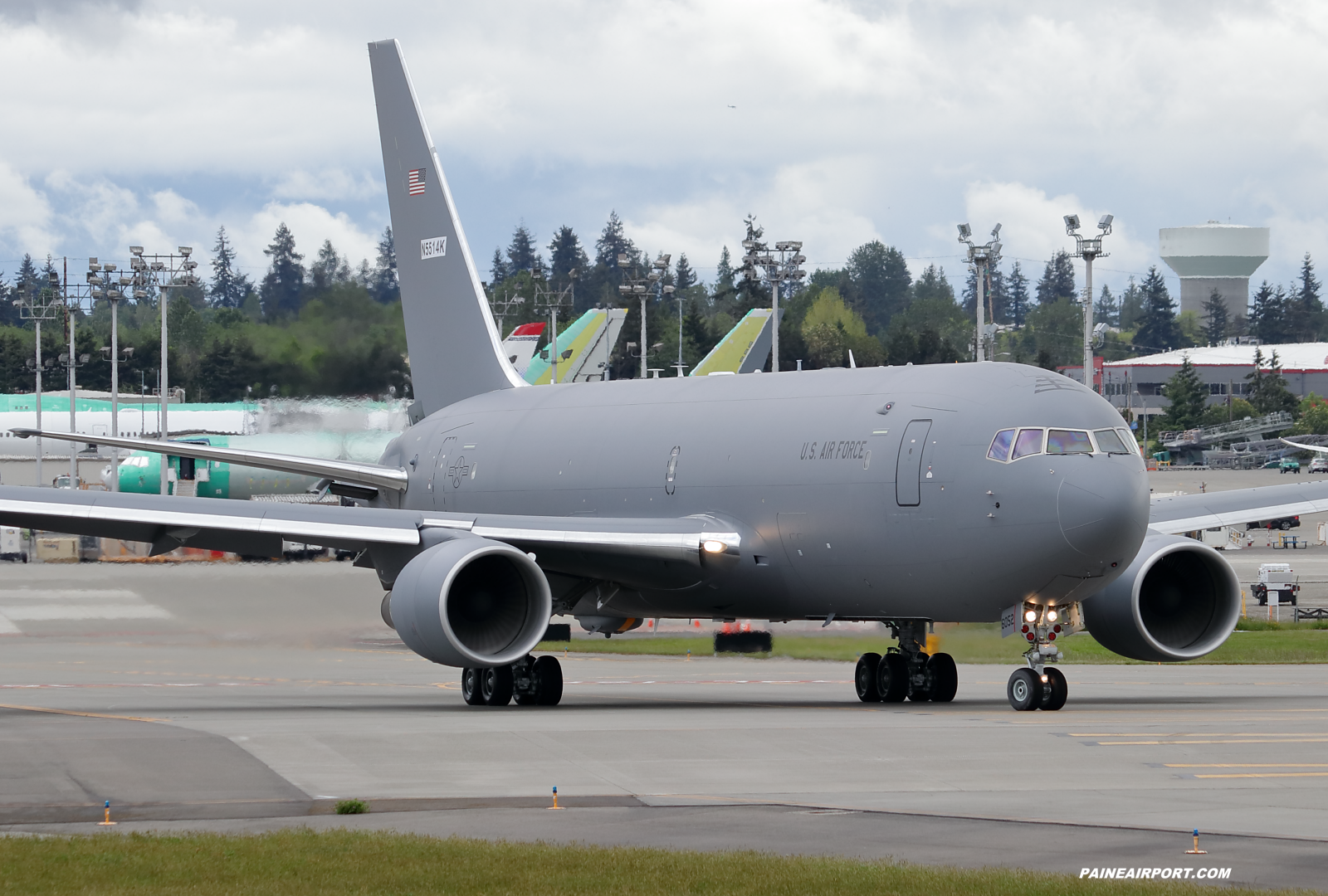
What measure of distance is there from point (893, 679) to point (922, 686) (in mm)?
414

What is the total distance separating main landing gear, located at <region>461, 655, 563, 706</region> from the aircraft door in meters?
5.59

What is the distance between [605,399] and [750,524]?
517 centimetres

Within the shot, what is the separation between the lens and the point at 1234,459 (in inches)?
5266

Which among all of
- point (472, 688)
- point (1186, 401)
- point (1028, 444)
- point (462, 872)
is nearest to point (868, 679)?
point (1028, 444)

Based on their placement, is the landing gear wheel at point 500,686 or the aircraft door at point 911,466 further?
the landing gear wheel at point 500,686

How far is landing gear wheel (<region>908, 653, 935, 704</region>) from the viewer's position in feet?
82.0

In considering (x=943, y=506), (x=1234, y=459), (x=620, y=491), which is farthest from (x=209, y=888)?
(x=1234, y=459)

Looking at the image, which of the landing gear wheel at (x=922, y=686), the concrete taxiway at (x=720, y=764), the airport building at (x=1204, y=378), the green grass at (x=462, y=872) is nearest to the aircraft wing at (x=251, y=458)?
the concrete taxiway at (x=720, y=764)

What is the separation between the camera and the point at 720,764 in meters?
16.6

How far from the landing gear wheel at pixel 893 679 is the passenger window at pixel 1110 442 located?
483cm

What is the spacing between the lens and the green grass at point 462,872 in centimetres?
1027

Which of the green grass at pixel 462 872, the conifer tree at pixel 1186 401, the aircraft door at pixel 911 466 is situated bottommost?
the green grass at pixel 462 872

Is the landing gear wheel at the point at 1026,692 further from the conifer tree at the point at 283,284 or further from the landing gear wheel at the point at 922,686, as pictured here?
the conifer tree at the point at 283,284

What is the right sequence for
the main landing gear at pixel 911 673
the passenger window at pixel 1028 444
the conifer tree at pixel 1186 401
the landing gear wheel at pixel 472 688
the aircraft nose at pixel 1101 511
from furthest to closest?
the conifer tree at pixel 1186 401, the landing gear wheel at pixel 472 688, the main landing gear at pixel 911 673, the passenger window at pixel 1028 444, the aircraft nose at pixel 1101 511
